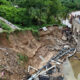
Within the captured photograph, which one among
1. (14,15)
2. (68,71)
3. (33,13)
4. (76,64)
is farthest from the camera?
(14,15)

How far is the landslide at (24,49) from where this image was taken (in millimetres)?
17875

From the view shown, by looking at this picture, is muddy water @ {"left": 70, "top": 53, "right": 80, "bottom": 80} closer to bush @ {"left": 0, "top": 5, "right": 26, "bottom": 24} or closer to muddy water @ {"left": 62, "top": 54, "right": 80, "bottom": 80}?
muddy water @ {"left": 62, "top": 54, "right": 80, "bottom": 80}

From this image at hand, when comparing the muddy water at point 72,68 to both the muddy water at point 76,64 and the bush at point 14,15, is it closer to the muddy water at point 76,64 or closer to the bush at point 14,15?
the muddy water at point 76,64

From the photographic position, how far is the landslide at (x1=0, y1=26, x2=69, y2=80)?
17875 millimetres

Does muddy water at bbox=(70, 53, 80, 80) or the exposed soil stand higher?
the exposed soil

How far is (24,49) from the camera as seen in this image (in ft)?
72.5

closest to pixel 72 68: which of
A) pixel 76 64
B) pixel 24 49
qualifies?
pixel 76 64

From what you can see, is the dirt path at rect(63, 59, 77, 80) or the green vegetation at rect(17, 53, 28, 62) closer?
the green vegetation at rect(17, 53, 28, 62)

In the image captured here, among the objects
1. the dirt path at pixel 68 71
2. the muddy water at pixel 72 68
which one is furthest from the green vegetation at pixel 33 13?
the dirt path at pixel 68 71

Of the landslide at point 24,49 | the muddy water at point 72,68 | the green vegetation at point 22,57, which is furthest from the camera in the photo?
the muddy water at point 72,68

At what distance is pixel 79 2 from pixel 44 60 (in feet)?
125

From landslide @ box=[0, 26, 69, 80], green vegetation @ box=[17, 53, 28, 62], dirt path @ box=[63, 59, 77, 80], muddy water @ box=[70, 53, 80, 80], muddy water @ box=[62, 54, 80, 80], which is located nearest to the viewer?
landslide @ box=[0, 26, 69, 80]

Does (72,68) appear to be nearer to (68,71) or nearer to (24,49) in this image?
(68,71)

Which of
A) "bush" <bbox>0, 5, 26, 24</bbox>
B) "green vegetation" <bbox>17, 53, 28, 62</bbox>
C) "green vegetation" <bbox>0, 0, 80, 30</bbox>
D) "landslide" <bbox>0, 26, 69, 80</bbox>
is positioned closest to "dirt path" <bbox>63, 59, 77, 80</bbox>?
"landslide" <bbox>0, 26, 69, 80</bbox>
